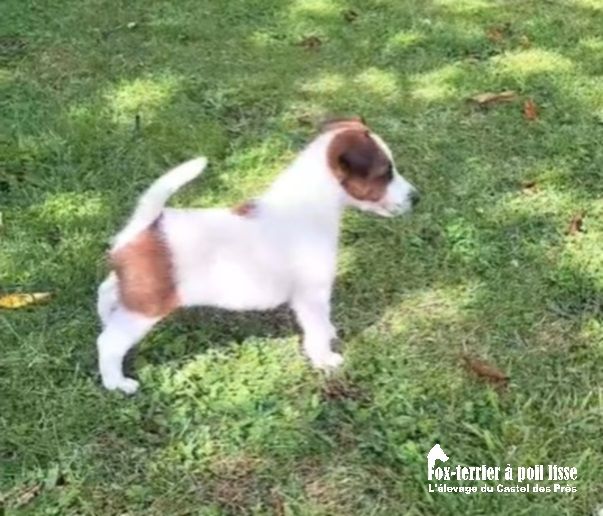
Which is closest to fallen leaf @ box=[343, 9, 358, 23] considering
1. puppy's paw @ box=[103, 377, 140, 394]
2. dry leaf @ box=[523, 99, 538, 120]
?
dry leaf @ box=[523, 99, 538, 120]

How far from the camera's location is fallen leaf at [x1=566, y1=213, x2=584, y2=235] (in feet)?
13.0

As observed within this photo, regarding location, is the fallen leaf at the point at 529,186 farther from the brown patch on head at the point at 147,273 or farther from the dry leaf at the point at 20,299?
the dry leaf at the point at 20,299

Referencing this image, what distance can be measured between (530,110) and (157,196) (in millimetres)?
2209

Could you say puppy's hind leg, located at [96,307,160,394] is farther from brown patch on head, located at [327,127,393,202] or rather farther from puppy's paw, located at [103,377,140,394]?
brown patch on head, located at [327,127,393,202]

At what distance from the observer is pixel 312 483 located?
2.97 m

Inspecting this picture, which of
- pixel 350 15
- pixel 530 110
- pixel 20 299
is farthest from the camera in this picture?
pixel 350 15

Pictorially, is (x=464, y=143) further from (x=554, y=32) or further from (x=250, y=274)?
(x=250, y=274)

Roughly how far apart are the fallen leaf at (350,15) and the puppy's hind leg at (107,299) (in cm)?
254

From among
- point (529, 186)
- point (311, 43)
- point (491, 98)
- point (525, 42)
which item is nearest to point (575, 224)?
point (529, 186)

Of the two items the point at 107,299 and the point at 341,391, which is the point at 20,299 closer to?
the point at 107,299

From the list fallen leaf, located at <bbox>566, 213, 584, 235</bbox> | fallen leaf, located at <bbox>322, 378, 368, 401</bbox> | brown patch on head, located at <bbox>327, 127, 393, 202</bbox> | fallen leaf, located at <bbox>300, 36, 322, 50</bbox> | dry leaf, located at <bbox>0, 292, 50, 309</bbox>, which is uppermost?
brown patch on head, located at <bbox>327, 127, 393, 202</bbox>

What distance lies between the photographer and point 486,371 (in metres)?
3.29

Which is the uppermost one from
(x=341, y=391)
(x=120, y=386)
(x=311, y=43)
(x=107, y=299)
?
(x=107, y=299)

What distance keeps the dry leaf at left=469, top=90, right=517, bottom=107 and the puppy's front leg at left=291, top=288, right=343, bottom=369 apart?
1790mm
